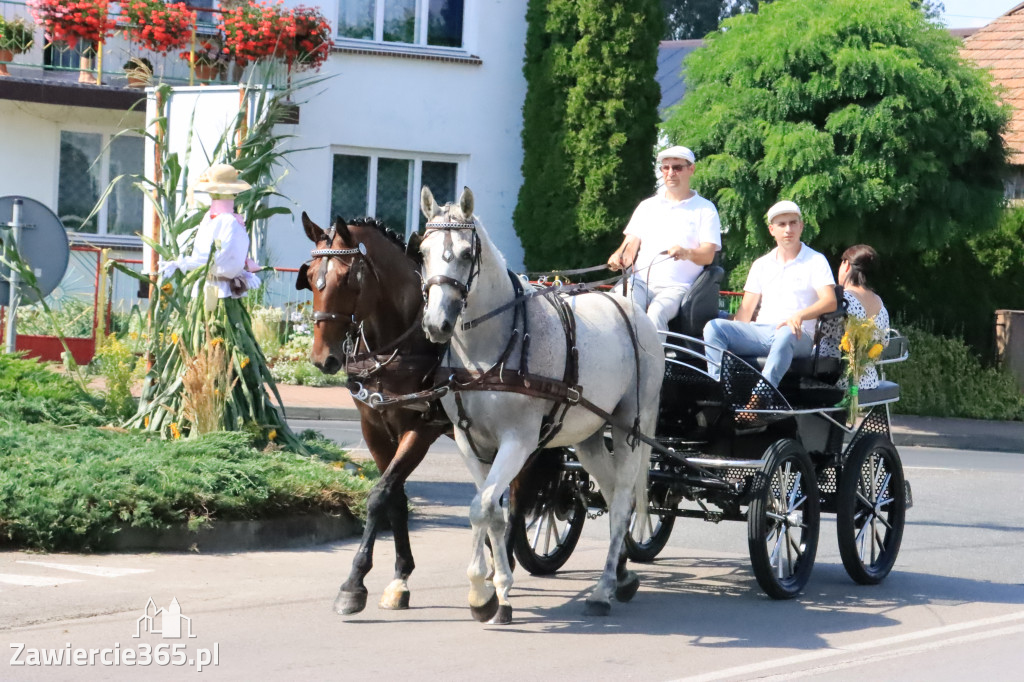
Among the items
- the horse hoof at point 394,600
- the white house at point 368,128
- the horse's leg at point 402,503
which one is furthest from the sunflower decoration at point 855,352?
the white house at point 368,128

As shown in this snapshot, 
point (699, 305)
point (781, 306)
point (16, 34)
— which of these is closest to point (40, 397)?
point (699, 305)

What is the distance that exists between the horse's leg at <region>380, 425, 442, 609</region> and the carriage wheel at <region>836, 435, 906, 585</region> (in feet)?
8.66

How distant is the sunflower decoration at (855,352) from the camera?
8.41 meters

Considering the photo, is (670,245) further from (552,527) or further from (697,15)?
(697,15)

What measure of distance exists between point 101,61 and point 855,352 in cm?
1583

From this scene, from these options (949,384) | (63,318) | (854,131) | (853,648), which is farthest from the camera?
(949,384)

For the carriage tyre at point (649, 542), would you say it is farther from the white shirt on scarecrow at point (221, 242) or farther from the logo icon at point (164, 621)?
the white shirt on scarecrow at point (221, 242)

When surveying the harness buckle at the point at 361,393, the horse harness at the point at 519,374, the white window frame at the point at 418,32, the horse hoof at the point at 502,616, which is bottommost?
the horse hoof at the point at 502,616

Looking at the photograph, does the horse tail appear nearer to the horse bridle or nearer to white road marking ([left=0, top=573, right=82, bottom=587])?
the horse bridle

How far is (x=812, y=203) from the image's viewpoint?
55.7 ft

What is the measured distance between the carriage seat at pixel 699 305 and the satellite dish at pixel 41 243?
17.1 feet

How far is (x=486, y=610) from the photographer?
A: 6691 millimetres

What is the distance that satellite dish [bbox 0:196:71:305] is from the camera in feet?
35.9

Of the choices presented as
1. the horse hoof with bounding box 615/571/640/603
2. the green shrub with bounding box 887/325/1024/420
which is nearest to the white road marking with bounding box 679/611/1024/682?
the horse hoof with bounding box 615/571/640/603
